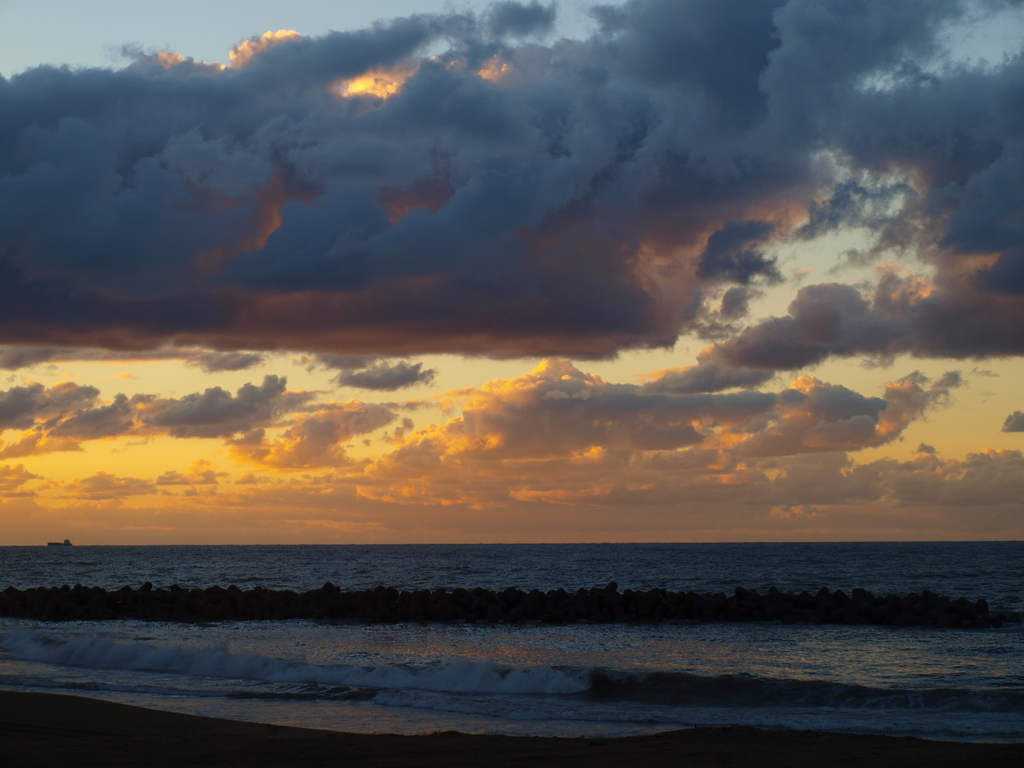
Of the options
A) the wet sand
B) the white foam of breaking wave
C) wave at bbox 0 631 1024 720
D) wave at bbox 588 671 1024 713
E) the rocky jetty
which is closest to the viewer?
the wet sand

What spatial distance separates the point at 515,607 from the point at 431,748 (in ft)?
62.0

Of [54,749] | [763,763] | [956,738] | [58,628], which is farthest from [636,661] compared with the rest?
[58,628]

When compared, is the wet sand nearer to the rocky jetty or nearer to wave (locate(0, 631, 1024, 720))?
wave (locate(0, 631, 1024, 720))

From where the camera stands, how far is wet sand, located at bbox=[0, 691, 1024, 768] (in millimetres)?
10484

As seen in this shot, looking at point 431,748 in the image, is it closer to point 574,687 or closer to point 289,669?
point 574,687

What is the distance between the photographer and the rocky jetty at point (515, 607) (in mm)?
28562

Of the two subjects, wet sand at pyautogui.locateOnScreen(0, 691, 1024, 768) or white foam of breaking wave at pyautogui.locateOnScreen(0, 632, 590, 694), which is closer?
wet sand at pyautogui.locateOnScreen(0, 691, 1024, 768)

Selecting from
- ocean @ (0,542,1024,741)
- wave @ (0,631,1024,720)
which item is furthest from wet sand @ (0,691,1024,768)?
wave @ (0,631,1024,720)

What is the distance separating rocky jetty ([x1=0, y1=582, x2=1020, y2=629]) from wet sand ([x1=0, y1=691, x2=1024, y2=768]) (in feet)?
55.2

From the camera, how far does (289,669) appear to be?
737 inches

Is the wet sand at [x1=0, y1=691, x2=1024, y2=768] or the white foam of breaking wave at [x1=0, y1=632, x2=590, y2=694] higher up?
the wet sand at [x1=0, y1=691, x2=1024, y2=768]

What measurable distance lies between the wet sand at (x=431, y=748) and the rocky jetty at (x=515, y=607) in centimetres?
1683

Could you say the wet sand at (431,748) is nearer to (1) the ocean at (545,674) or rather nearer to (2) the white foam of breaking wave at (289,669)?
(1) the ocean at (545,674)

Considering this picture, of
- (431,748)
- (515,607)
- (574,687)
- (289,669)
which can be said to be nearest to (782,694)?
(574,687)
